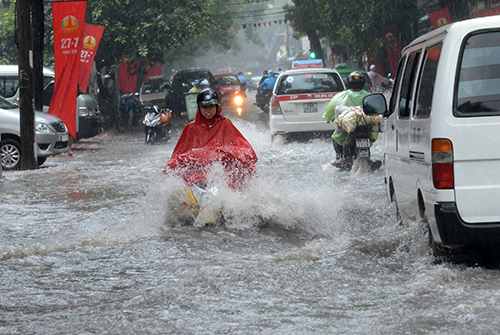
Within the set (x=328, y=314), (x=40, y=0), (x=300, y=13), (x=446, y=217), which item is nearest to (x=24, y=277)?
(x=328, y=314)

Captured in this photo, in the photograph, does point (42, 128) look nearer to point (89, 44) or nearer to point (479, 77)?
point (89, 44)

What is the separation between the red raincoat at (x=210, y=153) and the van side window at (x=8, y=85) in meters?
13.1

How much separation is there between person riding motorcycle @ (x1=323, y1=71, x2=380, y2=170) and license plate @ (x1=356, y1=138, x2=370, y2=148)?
23 centimetres

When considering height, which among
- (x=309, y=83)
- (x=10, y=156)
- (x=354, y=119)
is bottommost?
(x=10, y=156)

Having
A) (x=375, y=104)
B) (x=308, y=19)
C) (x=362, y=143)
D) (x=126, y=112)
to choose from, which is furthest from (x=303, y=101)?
(x=308, y=19)

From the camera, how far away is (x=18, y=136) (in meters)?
16.1

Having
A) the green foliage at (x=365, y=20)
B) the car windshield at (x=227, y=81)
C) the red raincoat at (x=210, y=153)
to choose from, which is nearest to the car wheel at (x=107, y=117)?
the car windshield at (x=227, y=81)

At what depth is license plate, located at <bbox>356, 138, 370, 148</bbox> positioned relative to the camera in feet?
39.6

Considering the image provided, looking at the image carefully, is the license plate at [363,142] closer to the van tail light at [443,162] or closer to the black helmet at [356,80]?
the black helmet at [356,80]

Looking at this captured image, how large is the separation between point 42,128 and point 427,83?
488 inches

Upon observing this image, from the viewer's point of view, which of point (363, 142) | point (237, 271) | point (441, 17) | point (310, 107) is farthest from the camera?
point (441, 17)

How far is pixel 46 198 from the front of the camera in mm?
11633

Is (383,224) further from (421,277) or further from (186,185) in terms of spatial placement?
(421,277)

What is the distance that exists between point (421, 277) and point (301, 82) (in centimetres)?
1246
